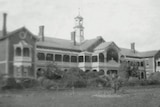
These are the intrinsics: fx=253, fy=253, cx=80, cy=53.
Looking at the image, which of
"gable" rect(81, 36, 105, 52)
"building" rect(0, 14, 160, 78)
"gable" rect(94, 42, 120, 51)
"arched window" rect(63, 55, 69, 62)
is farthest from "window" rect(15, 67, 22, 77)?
"gable" rect(94, 42, 120, 51)

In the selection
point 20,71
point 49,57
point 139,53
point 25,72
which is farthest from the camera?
point 139,53

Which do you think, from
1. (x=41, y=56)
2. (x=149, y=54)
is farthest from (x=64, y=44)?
(x=149, y=54)

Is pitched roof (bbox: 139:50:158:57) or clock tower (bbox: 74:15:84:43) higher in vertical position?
clock tower (bbox: 74:15:84:43)

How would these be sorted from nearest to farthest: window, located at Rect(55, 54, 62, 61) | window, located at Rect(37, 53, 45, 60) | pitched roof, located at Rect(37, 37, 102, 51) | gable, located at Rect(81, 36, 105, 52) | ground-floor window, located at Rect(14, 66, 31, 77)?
1. ground-floor window, located at Rect(14, 66, 31, 77)
2. window, located at Rect(37, 53, 45, 60)
3. pitched roof, located at Rect(37, 37, 102, 51)
4. window, located at Rect(55, 54, 62, 61)
5. gable, located at Rect(81, 36, 105, 52)

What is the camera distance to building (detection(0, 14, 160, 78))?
43219 mm

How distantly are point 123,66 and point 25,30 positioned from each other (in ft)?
65.1

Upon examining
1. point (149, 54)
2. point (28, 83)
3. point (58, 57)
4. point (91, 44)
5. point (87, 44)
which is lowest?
point (28, 83)

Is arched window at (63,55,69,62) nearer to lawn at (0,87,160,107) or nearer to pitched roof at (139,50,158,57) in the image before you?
pitched roof at (139,50,158,57)

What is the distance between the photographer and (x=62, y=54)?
5356 cm

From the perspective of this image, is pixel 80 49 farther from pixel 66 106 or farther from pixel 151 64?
pixel 66 106

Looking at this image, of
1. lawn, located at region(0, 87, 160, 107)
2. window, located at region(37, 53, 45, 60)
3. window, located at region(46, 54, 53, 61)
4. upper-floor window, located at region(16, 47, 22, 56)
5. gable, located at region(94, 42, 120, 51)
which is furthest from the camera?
gable, located at region(94, 42, 120, 51)

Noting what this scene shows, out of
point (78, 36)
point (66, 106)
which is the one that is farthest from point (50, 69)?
point (66, 106)

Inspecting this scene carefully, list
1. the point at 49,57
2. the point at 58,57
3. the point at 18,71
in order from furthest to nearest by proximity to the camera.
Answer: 1. the point at 58,57
2. the point at 49,57
3. the point at 18,71

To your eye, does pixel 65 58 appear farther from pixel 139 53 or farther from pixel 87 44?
pixel 139 53
